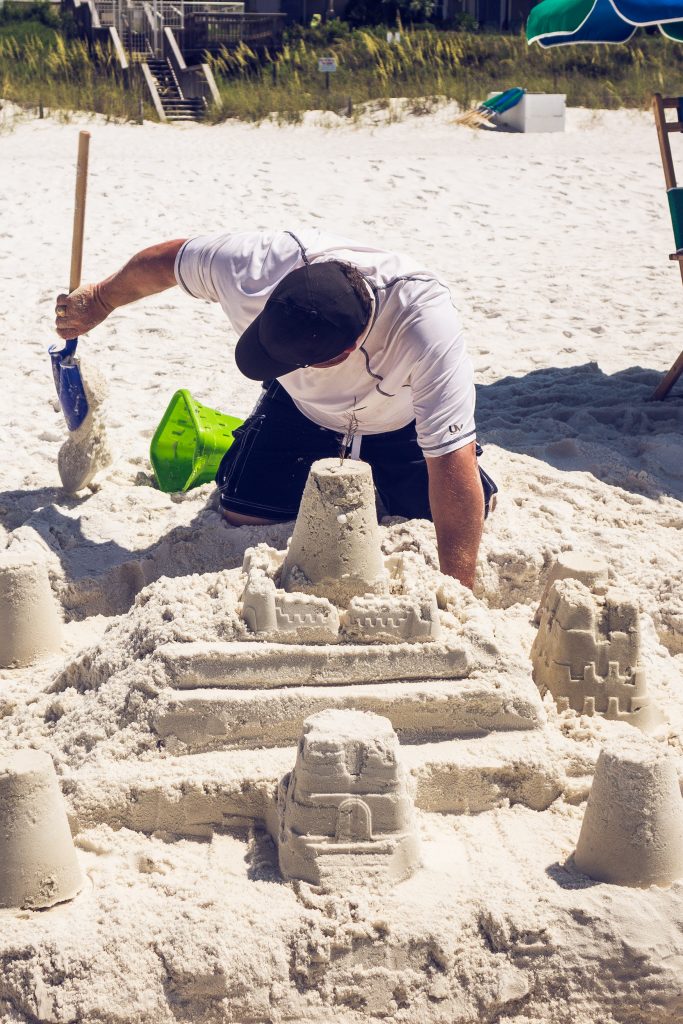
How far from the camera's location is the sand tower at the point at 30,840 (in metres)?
2.11

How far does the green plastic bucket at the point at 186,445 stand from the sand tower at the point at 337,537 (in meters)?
1.39

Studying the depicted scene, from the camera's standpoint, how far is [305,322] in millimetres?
2748

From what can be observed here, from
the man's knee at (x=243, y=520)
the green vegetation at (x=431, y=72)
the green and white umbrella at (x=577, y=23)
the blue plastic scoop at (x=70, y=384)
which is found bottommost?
the man's knee at (x=243, y=520)

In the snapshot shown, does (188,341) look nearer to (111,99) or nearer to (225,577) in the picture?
(225,577)

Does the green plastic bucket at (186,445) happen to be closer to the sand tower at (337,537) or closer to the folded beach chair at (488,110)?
the sand tower at (337,537)

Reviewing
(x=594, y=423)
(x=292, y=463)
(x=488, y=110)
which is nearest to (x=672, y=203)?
(x=594, y=423)

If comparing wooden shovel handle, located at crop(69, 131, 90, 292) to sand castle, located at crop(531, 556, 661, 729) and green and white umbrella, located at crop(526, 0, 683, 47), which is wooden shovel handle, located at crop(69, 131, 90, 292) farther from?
green and white umbrella, located at crop(526, 0, 683, 47)

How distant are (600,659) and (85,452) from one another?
1.88 metres

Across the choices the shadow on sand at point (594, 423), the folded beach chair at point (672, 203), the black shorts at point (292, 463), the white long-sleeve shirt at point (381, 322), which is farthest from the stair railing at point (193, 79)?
the white long-sleeve shirt at point (381, 322)

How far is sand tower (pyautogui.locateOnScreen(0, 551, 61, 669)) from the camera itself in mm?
2967

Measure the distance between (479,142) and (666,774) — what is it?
28.9ft

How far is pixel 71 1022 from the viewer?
200 centimetres

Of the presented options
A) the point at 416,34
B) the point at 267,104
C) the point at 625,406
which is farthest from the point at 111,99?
the point at 625,406

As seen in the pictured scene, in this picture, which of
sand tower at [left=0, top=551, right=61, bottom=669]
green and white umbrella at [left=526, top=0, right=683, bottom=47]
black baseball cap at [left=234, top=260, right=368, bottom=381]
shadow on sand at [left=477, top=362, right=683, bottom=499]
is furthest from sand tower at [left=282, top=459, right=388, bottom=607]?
green and white umbrella at [left=526, top=0, right=683, bottom=47]
